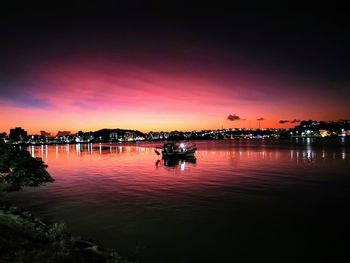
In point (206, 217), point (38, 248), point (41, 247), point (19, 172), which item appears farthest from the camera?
point (19, 172)

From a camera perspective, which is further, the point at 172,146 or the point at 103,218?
the point at 172,146

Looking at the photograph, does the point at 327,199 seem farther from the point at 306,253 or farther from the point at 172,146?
the point at 172,146

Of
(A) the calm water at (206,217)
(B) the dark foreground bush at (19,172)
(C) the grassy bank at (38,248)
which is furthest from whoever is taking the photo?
(B) the dark foreground bush at (19,172)

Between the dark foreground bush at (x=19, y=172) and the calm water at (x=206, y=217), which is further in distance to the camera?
the dark foreground bush at (x=19, y=172)

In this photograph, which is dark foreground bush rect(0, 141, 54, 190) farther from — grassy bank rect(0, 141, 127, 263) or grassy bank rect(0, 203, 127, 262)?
grassy bank rect(0, 203, 127, 262)

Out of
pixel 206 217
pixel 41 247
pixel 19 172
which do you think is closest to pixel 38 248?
pixel 41 247

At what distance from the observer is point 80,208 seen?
2816 cm

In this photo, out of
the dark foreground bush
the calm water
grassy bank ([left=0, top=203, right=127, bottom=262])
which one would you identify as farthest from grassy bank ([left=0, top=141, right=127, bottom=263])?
the dark foreground bush

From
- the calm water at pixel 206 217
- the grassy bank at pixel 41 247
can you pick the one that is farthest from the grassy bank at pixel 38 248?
the calm water at pixel 206 217

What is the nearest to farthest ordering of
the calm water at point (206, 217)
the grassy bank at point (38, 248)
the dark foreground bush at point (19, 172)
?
the grassy bank at point (38, 248) → the calm water at point (206, 217) → the dark foreground bush at point (19, 172)

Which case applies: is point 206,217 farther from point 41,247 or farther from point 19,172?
point 19,172

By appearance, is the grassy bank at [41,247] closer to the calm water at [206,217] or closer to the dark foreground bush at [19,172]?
the calm water at [206,217]

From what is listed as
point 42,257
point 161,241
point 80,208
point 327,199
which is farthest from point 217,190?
point 42,257

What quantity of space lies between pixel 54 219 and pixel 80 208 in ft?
13.1
